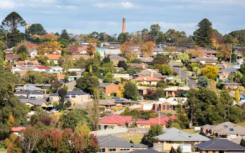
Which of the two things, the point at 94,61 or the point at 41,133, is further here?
the point at 94,61

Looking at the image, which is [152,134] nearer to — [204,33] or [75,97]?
[75,97]

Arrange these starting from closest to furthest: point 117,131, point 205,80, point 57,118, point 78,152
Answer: point 78,152 < point 117,131 < point 57,118 < point 205,80

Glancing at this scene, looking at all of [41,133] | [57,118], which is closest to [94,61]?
[57,118]

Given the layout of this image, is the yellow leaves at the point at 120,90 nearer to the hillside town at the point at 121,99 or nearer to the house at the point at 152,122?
the hillside town at the point at 121,99

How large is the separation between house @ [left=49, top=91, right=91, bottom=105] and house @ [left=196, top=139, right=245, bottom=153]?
1802 centimetres

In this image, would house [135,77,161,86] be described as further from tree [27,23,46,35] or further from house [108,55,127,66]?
tree [27,23,46,35]

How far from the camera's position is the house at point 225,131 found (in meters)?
33.5

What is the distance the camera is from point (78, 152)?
3017 cm

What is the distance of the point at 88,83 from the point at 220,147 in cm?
2090

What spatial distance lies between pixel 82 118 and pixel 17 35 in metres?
37.5

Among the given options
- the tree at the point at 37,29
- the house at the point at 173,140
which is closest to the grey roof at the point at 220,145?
the house at the point at 173,140

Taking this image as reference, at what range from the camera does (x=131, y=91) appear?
Result: 47.8 m

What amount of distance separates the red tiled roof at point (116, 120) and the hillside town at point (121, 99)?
0.07 metres

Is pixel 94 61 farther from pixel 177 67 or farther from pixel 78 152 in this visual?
pixel 78 152
